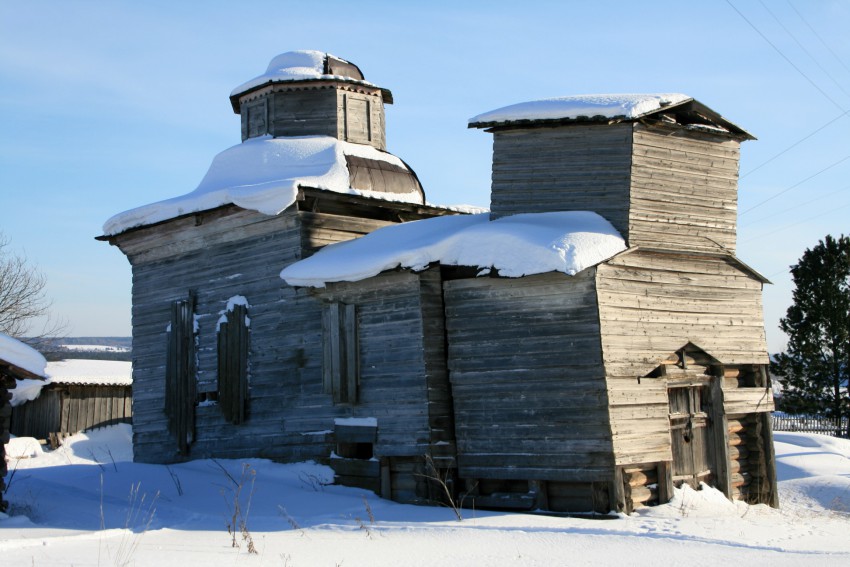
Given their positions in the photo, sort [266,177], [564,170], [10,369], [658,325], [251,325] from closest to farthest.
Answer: [10,369] → [658,325] → [564,170] → [251,325] → [266,177]

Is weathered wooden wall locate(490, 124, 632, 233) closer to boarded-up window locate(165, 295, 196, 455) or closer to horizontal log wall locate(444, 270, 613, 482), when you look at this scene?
horizontal log wall locate(444, 270, 613, 482)

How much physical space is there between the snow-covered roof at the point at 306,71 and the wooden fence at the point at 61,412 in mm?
14131

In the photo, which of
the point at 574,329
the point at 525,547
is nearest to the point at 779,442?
the point at 574,329

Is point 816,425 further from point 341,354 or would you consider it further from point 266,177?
point 341,354

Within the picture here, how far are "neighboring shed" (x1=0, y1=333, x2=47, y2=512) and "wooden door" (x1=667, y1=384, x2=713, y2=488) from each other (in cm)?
998

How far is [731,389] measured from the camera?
15.3 metres

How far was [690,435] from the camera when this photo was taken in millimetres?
14516

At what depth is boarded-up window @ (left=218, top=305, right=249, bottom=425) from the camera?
17.6m

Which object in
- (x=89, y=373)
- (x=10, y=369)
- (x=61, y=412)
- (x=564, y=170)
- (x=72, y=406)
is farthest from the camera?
(x=89, y=373)

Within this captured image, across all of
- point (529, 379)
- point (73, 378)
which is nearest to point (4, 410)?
point (529, 379)

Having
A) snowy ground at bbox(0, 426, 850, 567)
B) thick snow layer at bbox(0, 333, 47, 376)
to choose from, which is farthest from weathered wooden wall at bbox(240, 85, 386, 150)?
thick snow layer at bbox(0, 333, 47, 376)

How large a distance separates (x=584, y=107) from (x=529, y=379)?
14.9 feet

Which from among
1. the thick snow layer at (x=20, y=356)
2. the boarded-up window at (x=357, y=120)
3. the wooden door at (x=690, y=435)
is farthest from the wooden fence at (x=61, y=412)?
the wooden door at (x=690, y=435)

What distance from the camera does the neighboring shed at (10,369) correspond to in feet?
41.8
